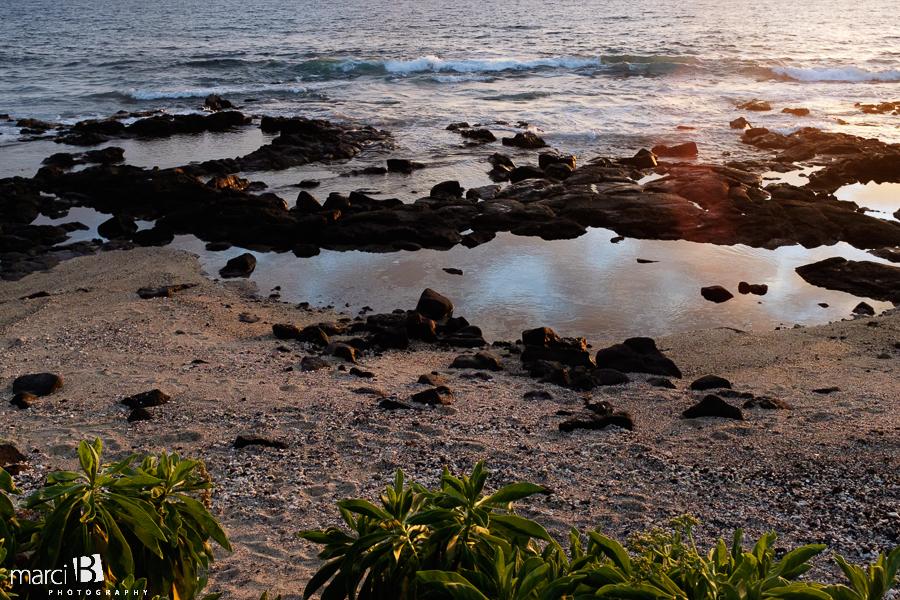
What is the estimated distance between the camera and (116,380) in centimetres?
805

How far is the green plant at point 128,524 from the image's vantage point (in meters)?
2.36

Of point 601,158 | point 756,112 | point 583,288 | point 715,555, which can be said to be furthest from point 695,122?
point 715,555

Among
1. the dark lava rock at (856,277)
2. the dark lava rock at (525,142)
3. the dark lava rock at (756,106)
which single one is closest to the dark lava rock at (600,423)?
the dark lava rock at (856,277)

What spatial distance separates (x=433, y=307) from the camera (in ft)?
36.9

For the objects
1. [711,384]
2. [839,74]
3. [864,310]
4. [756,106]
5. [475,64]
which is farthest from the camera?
[475,64]

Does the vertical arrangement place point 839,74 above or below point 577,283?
above

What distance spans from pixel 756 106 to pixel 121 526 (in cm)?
3250

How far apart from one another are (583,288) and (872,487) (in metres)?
6.98

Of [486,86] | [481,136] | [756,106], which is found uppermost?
[756,106]

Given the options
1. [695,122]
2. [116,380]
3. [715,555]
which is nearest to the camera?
[715,555]

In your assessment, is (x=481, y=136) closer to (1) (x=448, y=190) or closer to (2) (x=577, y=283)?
(1) (x=448, y=190)

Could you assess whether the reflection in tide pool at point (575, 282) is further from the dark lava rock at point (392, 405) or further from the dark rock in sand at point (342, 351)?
the dark lava rock at point (392, 405)

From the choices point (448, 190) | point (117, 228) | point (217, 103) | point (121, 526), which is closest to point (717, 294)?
point (448, 190)

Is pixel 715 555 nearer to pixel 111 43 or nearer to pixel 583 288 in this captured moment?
pixel 583 288
